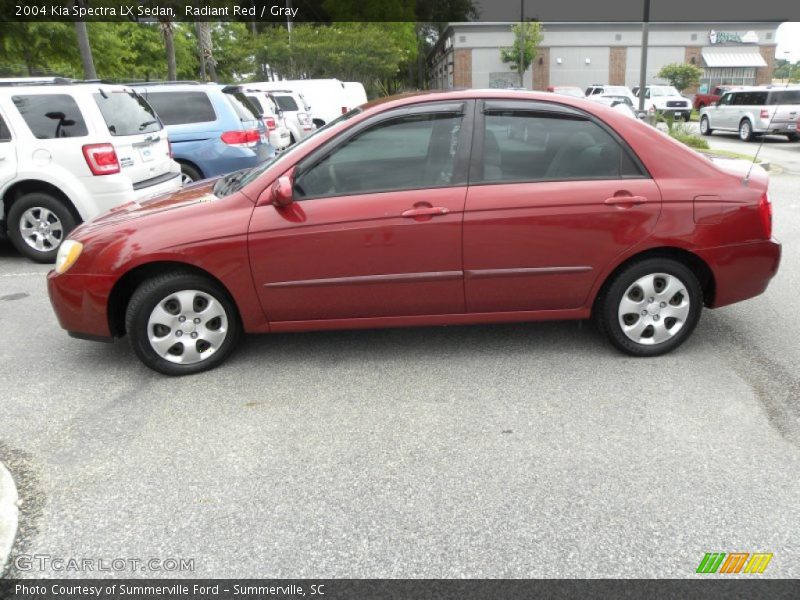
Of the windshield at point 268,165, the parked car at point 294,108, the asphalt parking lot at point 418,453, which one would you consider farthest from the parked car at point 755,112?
the windshield at point 268,165

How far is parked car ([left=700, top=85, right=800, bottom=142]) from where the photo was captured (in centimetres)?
1986

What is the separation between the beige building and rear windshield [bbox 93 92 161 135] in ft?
163

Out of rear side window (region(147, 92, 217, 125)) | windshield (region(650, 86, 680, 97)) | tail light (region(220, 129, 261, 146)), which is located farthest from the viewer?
windshield (region(650, 86, 680, 97))

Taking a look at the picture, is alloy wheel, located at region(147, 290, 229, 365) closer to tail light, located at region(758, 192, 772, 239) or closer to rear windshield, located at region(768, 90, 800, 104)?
tail light, located at region(758, 192, 772, 239)

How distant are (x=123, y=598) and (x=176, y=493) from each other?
64 centimetres

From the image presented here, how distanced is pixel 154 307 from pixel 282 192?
3.56ft

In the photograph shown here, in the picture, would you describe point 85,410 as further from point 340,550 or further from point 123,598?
point 340,550

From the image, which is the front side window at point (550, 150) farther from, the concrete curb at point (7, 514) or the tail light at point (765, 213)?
the concrete curb at point (7, 514)

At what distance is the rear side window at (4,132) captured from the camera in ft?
24.0

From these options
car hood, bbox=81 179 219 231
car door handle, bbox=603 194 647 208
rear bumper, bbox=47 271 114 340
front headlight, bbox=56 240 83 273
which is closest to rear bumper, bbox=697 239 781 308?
car door handle, bbox=603 194 647 208

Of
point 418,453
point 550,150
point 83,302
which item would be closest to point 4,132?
point 83,302

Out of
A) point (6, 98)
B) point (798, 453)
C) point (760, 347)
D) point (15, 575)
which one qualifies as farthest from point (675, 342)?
point (6, 98)

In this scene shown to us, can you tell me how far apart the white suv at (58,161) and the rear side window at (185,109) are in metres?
2.42

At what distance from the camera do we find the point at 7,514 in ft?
9.52
